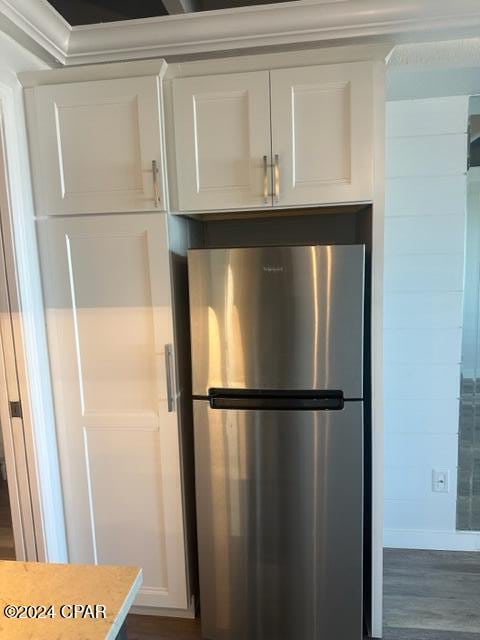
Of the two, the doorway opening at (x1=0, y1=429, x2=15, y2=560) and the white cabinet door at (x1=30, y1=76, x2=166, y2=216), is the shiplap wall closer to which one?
the white cabinet door at (x1=30, y1=76, x2=166, y2=216)

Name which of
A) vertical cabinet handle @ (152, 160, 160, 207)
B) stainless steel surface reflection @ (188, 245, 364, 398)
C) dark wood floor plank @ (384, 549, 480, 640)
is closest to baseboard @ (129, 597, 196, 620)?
dark wood floor plank @ (384, 549, 480, 640)

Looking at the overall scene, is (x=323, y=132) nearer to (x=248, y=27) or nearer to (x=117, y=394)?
(x=248, y=27)

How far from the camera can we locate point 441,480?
2.45 m

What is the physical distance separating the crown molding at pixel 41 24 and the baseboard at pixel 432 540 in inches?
109

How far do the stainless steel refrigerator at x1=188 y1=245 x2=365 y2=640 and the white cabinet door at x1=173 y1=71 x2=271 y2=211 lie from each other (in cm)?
25

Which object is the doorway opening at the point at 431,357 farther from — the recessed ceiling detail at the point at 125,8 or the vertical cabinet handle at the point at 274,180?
the recessed ceiling detail at the point at 125,8

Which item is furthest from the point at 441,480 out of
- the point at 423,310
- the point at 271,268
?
the point at 271,268

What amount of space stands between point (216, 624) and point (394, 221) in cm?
200

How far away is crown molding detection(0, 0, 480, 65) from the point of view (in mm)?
1649

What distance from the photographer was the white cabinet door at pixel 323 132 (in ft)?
5.50

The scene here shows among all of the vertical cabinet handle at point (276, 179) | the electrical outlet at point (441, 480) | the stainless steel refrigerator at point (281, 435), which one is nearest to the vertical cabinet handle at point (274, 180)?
the vertical cabinet handle at point (276, 179)

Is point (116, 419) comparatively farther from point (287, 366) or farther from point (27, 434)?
point (287, 366)

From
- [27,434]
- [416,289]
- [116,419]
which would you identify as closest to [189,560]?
[116,419]

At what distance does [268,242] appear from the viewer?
2.29 meters
